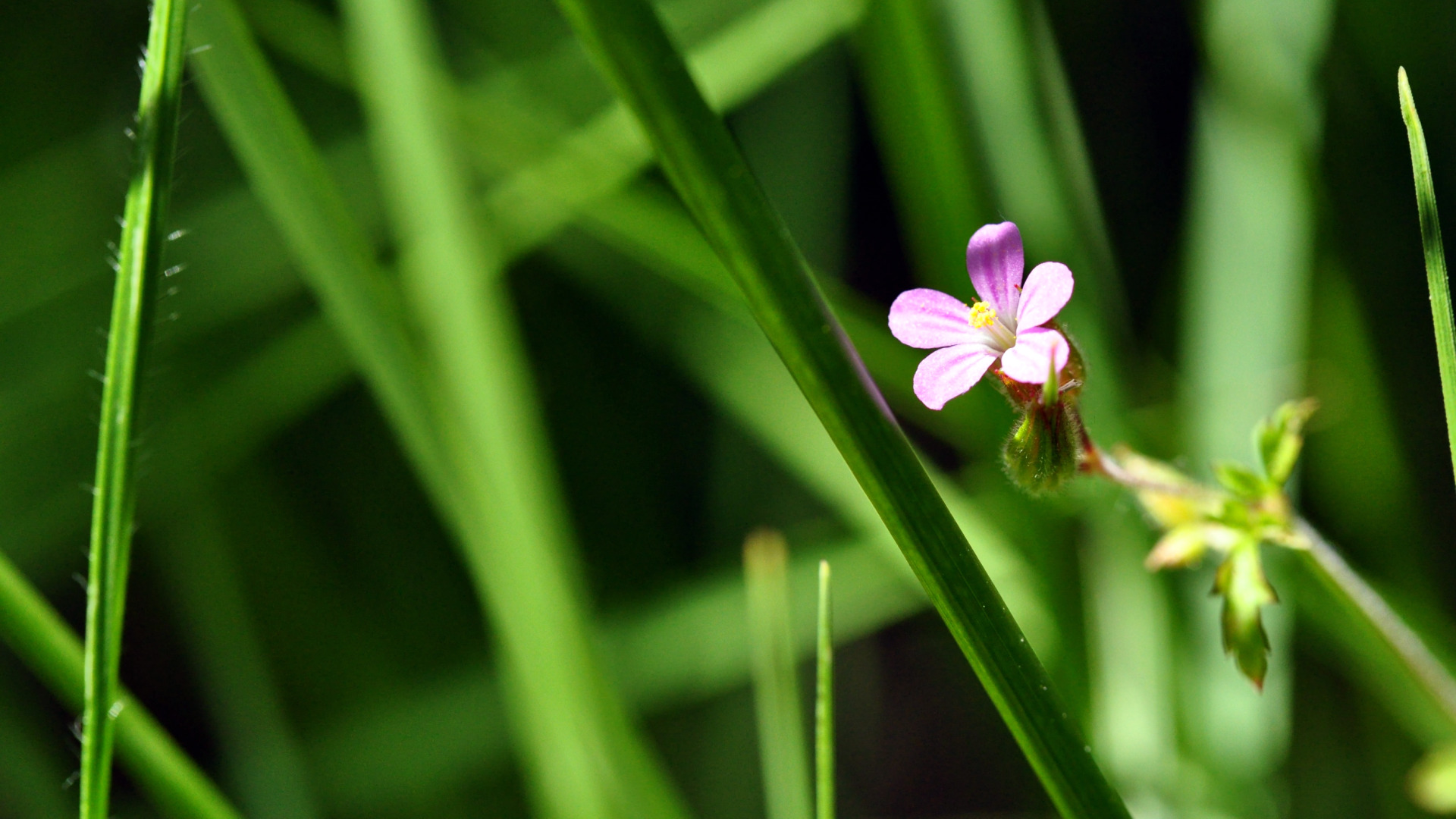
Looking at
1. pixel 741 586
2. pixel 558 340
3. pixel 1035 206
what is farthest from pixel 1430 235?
pixel 558 340

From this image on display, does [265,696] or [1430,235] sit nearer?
[1430,235]

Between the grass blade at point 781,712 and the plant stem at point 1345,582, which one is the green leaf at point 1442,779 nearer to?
the plant stem at point 1345,582

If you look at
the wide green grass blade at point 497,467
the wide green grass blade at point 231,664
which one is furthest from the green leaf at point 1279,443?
the wide green grass blade at point 231,664

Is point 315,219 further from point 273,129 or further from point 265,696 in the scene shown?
point 265,696

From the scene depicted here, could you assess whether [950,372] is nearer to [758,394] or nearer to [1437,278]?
[1437,278]

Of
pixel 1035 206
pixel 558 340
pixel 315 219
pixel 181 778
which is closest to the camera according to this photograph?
pixel 181 778

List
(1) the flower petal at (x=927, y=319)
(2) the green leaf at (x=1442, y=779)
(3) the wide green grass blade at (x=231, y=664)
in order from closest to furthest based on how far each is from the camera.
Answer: (1) the flower petal at (x=927, y=319), (2) the green leaf at (x=1442, y=779), (3) the wide green grass blade at (x=231, y=664)

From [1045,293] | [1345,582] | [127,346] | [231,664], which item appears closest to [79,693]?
[127,346]
